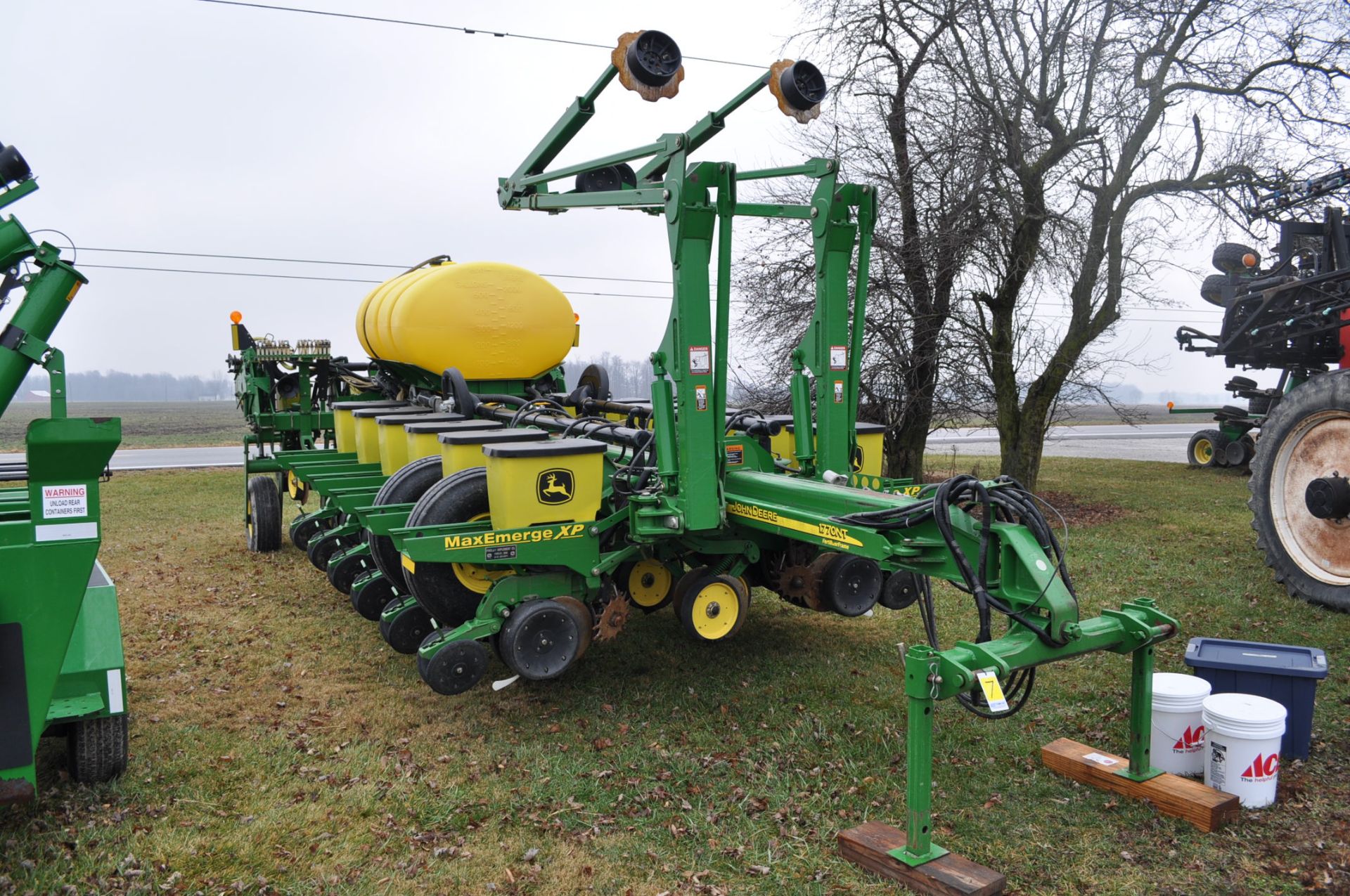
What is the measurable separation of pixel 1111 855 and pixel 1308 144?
1130 cm

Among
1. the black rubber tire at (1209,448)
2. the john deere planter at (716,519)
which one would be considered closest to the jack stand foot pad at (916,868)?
the john deere planter at (716,519)

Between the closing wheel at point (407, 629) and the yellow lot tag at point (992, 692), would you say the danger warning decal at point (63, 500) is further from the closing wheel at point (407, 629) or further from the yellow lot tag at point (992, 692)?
the yellow lot tag at point (992, 692)

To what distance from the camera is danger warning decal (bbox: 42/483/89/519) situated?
3742mm

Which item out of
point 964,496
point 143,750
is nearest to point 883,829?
point 964,496

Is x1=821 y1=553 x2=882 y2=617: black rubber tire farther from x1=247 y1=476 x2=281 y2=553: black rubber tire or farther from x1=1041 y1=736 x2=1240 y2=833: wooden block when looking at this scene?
x1=247 y1=476 x2=281 y2=553: black rubber tire

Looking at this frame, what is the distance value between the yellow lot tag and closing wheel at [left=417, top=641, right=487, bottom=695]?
257 cm

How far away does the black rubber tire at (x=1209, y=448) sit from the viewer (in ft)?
60.0

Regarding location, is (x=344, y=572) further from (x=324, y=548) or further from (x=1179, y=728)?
(x=1179, y=728)

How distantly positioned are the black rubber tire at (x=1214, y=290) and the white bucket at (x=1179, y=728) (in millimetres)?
8024

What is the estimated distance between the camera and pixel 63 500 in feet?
12.4

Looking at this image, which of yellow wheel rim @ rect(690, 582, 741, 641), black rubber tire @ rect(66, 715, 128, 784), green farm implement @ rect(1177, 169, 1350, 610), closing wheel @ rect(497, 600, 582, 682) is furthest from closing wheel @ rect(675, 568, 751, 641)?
green farm implement @ rect(1177, 169, 1350, 610)

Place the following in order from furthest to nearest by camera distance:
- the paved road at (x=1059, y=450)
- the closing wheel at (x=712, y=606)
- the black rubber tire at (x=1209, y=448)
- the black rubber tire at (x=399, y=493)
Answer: the paved road at (x=1059, y=450) < the black rubber tire at (x=1209, y=448) < the black rubber tire at (x=399, y=493) < the closing wheel at (x=712, y=606)

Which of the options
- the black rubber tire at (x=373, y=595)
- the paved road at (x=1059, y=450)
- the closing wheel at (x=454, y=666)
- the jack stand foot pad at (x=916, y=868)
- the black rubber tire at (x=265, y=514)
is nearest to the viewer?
the jack stand foot pad at (x=916, y=868)

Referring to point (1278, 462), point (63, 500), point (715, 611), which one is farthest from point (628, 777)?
point (1278, 462)
